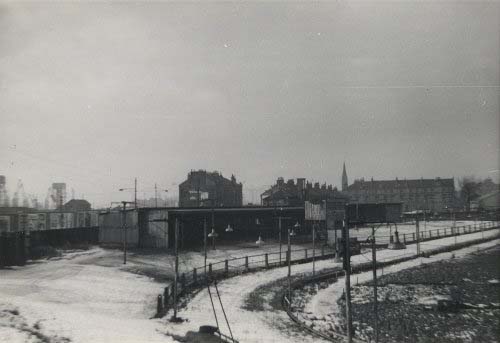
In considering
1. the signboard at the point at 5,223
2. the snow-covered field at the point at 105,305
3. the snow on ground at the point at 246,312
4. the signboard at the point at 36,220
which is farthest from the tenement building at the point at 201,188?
the snow on ground at the point at 246,312

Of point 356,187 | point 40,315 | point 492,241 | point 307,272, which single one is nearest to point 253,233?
point 307,272

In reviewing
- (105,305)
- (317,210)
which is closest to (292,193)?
(317,210)

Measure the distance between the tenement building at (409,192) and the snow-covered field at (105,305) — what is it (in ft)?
363

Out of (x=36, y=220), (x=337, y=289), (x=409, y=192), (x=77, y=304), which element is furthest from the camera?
(x=409, y=192)

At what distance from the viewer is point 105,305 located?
57.3 ft

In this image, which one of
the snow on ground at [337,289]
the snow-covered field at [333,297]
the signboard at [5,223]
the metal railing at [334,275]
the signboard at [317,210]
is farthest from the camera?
the signboard at [5,223]

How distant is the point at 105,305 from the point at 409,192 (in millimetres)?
131770

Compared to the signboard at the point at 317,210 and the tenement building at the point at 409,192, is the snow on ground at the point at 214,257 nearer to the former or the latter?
the signboard at the point at 317,210

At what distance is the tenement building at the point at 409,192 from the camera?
130375 mm

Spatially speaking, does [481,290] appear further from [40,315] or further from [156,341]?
[40,315]

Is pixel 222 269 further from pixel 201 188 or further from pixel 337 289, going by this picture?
pixel 201 188

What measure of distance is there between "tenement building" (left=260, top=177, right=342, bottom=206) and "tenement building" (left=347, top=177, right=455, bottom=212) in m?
32.7

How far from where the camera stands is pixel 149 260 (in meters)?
31.5

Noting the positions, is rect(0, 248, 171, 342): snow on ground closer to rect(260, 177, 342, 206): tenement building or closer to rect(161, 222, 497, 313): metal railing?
rect(161, 222, 497, 313): metal railing
